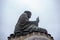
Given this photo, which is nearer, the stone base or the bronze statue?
the stone base

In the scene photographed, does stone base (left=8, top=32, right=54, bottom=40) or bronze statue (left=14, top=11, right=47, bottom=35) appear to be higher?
bronze statue (left=14, top=11, right=47, bottom=35)

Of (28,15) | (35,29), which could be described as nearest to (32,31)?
(35,29)

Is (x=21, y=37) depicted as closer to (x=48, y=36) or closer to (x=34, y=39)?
(x=34, y=39)

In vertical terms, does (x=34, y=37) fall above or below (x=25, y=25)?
below

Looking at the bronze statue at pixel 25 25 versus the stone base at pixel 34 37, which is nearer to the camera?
the stone base at pixel 34 37

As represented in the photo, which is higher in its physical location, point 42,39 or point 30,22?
point 30,22

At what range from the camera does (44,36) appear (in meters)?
10.6

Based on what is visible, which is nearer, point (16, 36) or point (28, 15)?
point (16, 36)

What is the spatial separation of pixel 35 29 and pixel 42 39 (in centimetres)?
55

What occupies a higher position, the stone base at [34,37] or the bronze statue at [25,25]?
the bronze statue at [25,25]

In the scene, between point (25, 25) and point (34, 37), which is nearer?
point (34, 37)

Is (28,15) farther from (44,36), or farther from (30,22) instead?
(44,36)

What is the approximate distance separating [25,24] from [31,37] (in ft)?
2.96

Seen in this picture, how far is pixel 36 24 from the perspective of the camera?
11.2 meters
